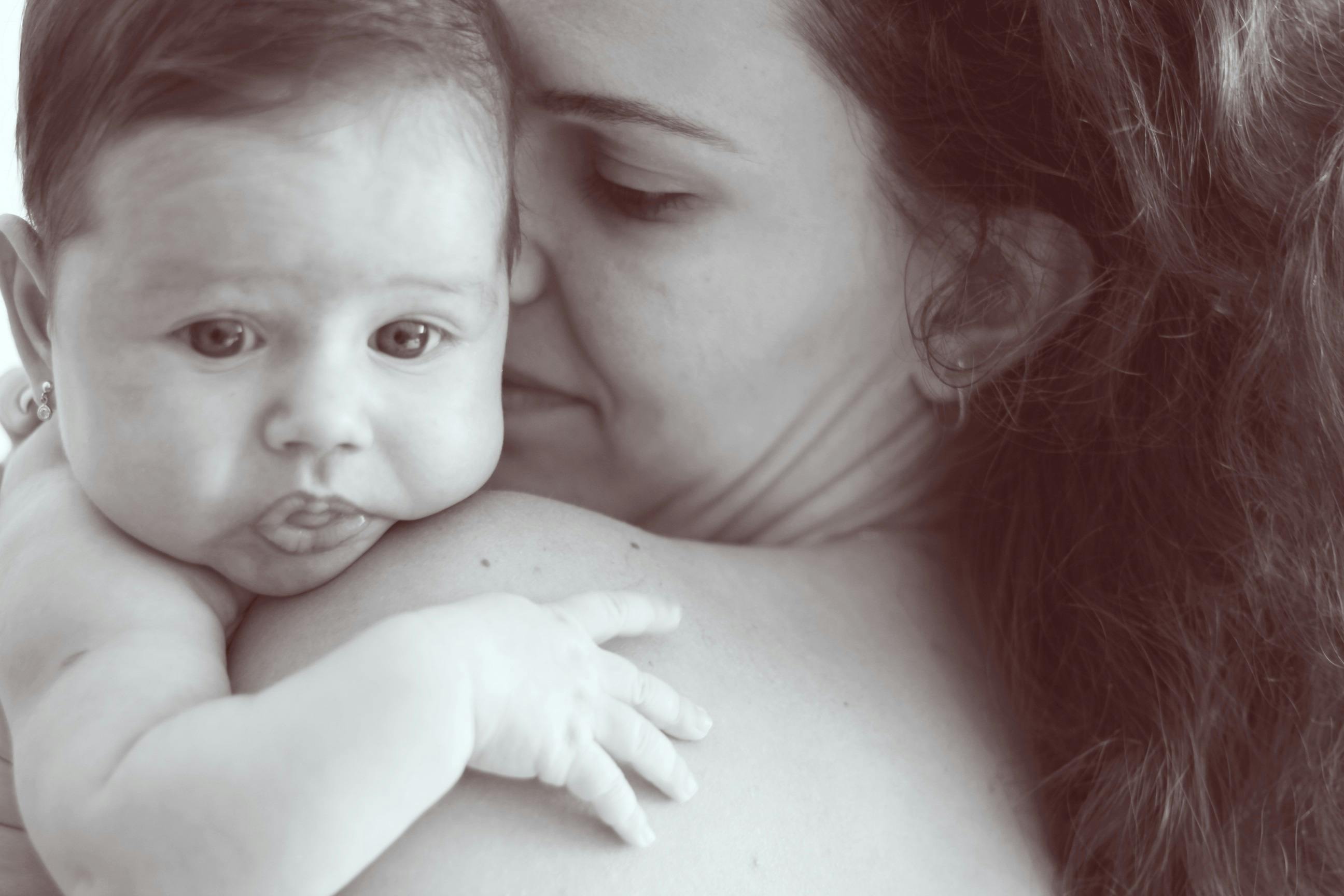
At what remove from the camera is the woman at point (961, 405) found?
1.30 metres

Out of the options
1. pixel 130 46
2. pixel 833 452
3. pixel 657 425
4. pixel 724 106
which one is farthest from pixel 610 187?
pixel 130 46

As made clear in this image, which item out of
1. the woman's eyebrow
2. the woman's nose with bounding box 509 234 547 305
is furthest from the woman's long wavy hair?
the woman's nose with bounding box 509 234 547 305

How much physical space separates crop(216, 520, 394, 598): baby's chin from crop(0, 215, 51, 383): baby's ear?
25cm

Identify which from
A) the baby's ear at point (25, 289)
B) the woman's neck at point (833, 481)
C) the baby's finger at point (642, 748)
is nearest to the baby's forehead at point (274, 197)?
the baby's ear at point (25, 289)

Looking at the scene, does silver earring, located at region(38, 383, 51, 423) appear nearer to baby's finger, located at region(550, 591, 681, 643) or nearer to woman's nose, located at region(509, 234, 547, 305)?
woman's nose, located at region(509, 234, 547, 305)

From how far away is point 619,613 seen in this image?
1.13 m

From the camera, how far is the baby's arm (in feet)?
2.84

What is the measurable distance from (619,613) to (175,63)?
54 cm

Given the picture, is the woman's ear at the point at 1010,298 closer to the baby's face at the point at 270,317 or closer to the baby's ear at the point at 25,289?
the baby's face at the point at 270,317

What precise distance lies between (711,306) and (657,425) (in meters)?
0.16

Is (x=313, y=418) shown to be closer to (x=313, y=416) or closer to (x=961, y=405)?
(x=313, y=416)

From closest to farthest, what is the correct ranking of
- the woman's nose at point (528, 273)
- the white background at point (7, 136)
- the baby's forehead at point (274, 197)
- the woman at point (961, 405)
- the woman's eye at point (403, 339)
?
1. the baby's forehead at point (274, 197)
2. the woman's eye at point (403, 339)
3. the woman at point (961, 405)
4. the woman's nose at point (528, 273)
5. the white background at point (7, 136)

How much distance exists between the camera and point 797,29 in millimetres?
1330

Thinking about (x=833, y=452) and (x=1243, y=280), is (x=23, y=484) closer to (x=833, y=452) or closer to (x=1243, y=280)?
(x=833, y=452)
